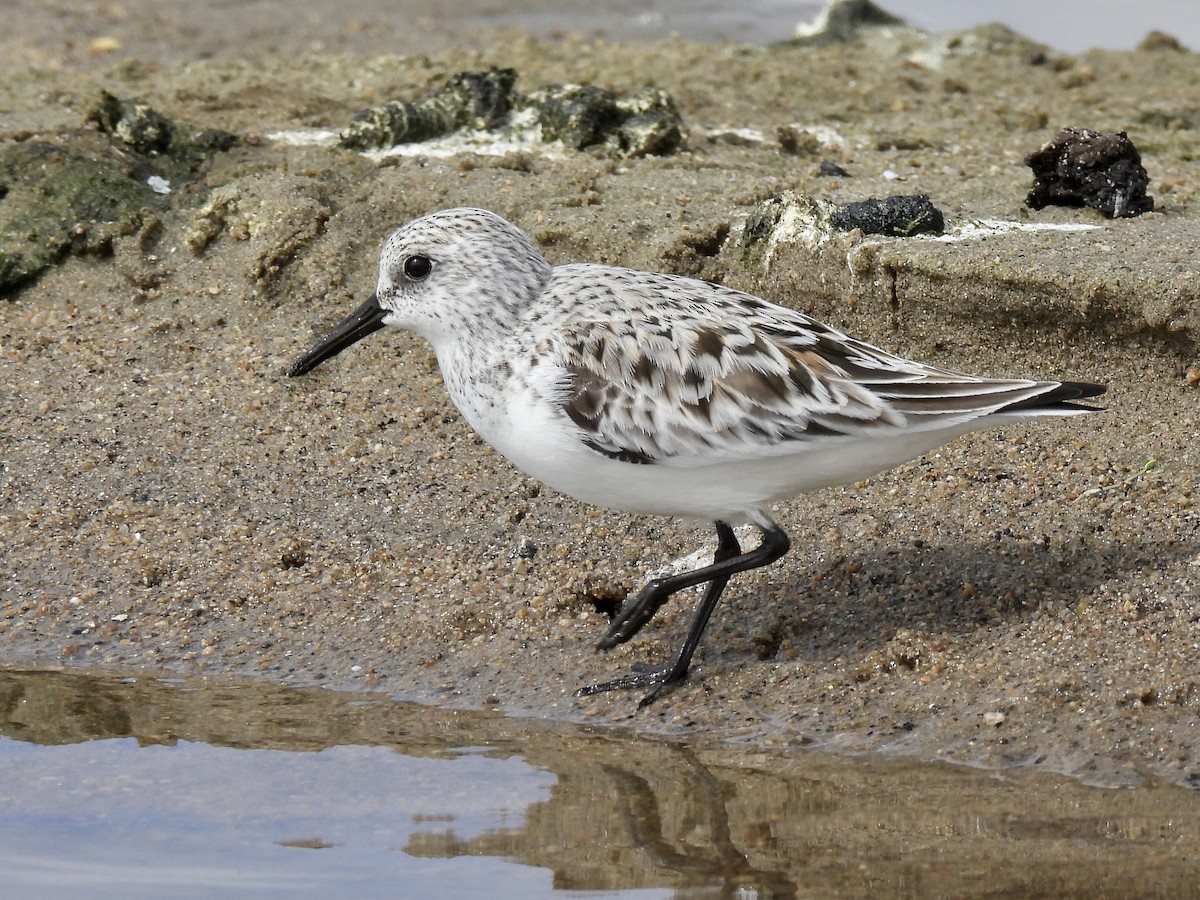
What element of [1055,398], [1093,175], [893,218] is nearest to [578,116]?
[893,218]

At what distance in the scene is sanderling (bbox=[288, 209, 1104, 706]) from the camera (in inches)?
200

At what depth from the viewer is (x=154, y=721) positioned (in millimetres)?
5074

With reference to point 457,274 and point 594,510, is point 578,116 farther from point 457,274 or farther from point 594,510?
point 457,274

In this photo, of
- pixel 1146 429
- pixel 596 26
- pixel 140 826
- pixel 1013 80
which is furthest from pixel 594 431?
pixel 596 26

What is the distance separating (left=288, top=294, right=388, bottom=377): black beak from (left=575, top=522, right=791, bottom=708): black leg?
1.41 metres

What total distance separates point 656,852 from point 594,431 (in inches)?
56.5

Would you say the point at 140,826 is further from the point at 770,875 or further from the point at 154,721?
the point at 770,875

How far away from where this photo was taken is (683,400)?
16.8 feet

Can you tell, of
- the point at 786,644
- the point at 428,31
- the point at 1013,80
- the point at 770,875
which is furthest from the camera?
the point at 428,31

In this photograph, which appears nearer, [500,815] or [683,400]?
[500,815]

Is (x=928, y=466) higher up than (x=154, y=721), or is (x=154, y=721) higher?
(x=928, y=466)

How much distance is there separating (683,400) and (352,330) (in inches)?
55.8

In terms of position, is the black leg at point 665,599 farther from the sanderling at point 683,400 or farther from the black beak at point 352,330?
the black beak at point 352,330

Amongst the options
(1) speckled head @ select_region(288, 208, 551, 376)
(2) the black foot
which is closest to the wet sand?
(2) the black foot
